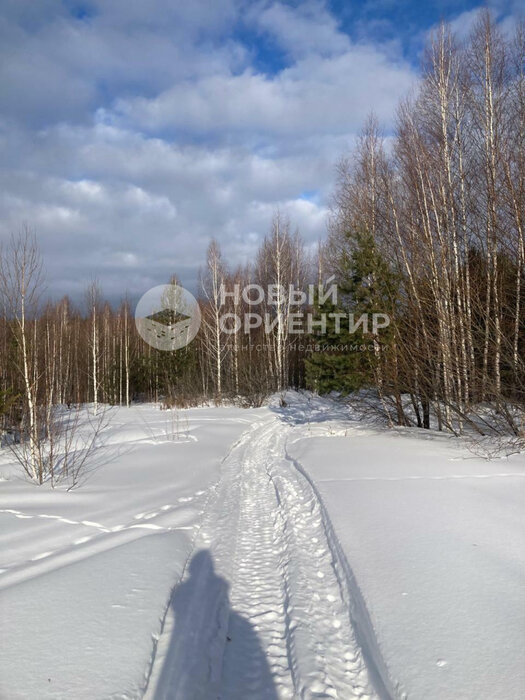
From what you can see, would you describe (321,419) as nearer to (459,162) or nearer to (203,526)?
(459,162)

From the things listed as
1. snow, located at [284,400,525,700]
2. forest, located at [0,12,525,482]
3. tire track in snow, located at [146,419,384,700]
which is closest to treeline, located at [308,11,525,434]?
forest, located at [0,12,525,482]

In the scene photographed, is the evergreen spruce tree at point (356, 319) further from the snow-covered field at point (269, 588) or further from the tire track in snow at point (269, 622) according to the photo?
the tire track in snow at point (269, 622)

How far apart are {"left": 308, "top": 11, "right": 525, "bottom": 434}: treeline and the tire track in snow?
524cm

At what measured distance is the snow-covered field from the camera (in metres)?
2.06

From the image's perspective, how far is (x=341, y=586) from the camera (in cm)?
303

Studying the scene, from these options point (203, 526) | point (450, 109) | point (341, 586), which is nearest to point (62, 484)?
point (203, 526)

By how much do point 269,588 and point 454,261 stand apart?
8.17 meters

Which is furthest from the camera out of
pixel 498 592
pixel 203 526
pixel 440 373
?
pixel 440 373

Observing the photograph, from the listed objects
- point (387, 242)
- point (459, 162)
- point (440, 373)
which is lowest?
point (440, 373)

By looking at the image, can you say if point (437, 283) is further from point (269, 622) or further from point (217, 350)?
point (217, 350)

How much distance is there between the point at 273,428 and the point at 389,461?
19.7 feet

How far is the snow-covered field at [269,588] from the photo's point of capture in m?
2.06

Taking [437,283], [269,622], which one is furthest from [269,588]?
[437,283]

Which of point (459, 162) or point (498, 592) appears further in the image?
point (459, 162)
